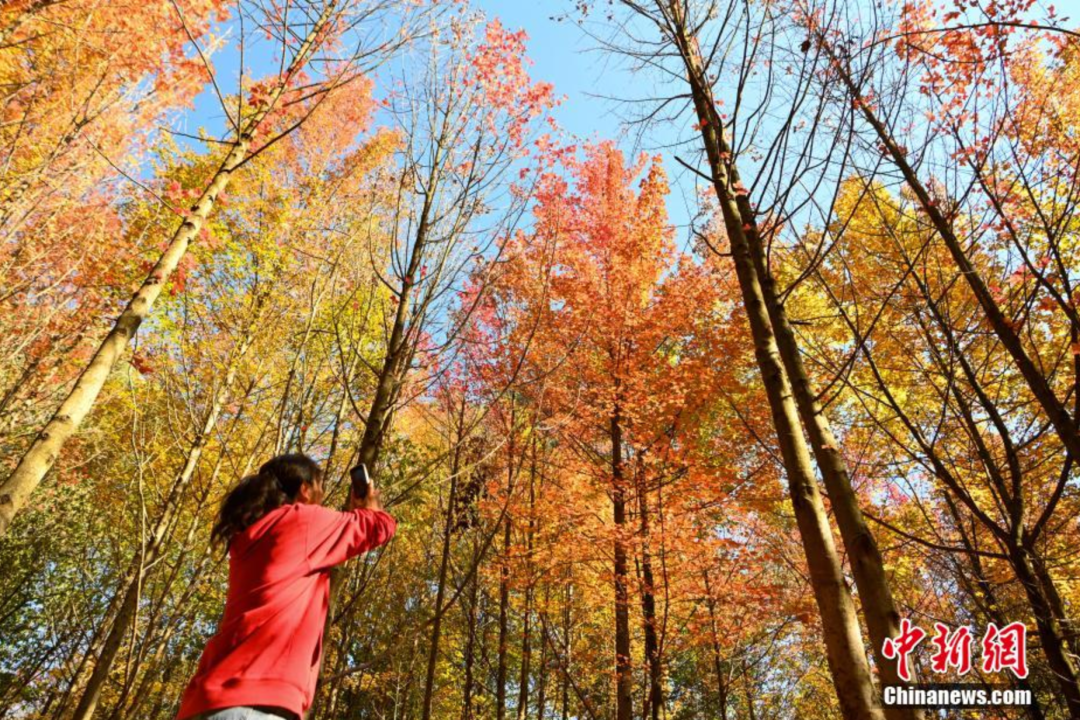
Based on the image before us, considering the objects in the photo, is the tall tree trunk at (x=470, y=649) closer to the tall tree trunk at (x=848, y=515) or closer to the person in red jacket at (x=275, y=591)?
the person in red jacket at (x=275, y=591)

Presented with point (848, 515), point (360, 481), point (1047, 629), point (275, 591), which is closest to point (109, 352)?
point (360, 481)

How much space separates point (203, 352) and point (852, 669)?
7.11 metres

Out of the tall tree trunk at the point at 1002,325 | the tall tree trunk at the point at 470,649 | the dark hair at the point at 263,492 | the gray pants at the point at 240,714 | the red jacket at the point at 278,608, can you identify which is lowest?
the gray pants at the point at 240,714

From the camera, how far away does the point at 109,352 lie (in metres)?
2.79

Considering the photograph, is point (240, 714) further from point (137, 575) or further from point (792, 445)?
point (792, 445)

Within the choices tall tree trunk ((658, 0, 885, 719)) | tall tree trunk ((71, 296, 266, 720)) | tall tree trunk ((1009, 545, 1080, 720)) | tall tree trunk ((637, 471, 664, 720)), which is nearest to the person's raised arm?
tall tree trunk ((71, 296, 266, 720))

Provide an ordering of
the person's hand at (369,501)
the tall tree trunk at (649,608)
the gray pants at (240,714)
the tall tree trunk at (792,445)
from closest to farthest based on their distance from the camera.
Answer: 1. the gray pants at (240,714)
2. the tall tree trunk at (792,445)
3. the person's hand at (369,501)
4. the tall tree trunk at (649,608)

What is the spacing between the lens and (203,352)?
638 centimetres

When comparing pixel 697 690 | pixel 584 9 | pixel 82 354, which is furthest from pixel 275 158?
pixel 697 690

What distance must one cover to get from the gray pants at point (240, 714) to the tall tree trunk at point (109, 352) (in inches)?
63.5

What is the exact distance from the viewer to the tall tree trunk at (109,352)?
233 cm

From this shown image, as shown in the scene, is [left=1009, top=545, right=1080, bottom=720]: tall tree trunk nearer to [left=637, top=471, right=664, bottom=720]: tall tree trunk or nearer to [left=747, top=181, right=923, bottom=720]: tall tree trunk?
[left=747, top=181, right=923, bottom=720]: tall tree trunk

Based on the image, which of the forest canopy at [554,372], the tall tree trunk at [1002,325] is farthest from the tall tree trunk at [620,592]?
the tall tree trunk at [1002,325]

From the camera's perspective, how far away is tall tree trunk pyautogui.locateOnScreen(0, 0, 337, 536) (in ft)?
7.66
